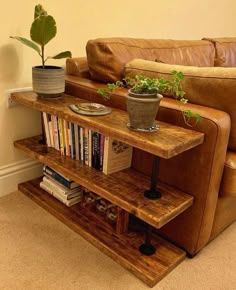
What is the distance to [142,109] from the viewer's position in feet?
4.17

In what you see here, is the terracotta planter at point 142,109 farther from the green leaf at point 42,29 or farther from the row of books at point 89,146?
the green leaf at point 42,29

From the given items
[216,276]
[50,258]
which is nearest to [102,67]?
[50,258]

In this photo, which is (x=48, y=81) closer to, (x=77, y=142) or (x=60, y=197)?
(x=77, y=142)

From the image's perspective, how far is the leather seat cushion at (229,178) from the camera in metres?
1.41

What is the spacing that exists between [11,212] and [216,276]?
3.71 ft

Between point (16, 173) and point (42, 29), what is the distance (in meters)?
0.90

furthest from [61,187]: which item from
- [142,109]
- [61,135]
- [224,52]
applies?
[224,52]

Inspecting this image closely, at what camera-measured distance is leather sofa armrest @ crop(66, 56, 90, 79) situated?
6.37 ft

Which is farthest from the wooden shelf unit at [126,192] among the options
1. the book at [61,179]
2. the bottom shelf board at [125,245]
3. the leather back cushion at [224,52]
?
the leather back cushion at [224,52]

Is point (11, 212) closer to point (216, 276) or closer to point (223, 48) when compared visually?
point (216, 276)

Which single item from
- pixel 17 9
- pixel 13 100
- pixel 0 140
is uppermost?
pixel 17 9

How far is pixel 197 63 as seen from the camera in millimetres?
2320

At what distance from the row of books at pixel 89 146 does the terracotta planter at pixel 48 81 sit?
16 cm

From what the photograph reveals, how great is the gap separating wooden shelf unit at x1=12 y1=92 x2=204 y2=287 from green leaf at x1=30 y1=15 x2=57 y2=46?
314mm
